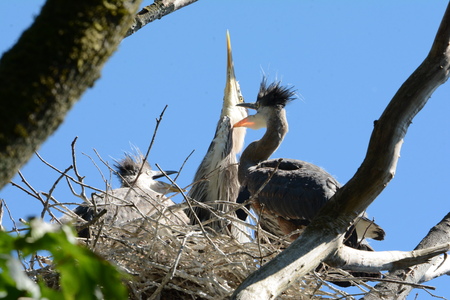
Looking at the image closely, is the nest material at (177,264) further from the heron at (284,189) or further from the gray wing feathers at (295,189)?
the gray wing feathers at (295,189)

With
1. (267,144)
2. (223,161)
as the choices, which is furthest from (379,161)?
(223,161)

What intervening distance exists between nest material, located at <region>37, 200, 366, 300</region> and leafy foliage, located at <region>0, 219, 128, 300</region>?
2.26 metres

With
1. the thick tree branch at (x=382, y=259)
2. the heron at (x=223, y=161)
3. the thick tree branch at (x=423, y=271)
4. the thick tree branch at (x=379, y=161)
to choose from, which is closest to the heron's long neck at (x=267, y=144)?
the heron at (x=223, y=161)

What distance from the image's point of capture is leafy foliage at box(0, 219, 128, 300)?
1.06 meters

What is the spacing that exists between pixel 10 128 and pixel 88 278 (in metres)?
0.28

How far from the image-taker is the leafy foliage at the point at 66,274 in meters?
1.06

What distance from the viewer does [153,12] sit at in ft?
11.3

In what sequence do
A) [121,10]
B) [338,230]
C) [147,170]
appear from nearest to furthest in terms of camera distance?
1. [121,10]
2. [338,230]
3. [147,170]

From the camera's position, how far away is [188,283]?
12.0 feet

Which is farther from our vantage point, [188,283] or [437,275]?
[437,275]

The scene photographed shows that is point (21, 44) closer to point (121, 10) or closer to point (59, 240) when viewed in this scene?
point (121, 10)

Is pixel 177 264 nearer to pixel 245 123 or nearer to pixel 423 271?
pixel 423 271

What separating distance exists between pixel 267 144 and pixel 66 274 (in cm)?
563

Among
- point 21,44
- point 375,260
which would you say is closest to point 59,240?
point 21,44
